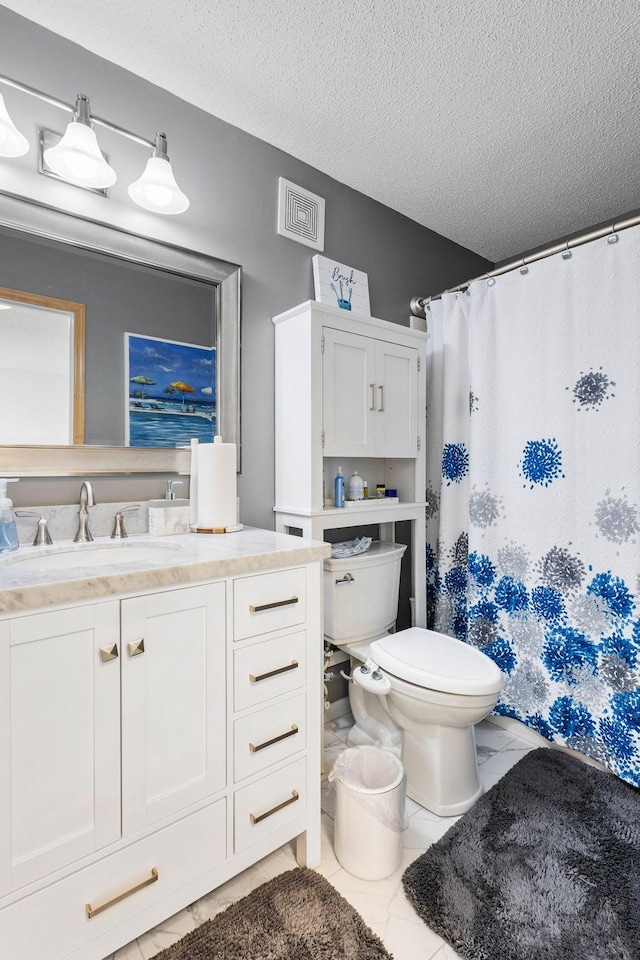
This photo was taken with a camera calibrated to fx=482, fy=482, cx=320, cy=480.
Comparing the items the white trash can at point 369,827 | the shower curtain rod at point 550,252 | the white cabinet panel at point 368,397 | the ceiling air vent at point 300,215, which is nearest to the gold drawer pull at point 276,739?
the white trash can at point 369,827

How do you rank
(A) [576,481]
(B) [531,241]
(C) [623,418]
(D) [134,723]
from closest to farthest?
(D) [134,723]
(C) [623,418]
(A) [576,481]
(B) [531,241]

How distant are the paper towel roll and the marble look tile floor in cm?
97

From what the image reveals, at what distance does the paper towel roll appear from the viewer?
1525 mm

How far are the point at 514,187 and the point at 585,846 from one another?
8.12 feet

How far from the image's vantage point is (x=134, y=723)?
102cm

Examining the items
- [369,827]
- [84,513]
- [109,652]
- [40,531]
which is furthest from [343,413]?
[369,827]

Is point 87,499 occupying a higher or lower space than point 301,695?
higher

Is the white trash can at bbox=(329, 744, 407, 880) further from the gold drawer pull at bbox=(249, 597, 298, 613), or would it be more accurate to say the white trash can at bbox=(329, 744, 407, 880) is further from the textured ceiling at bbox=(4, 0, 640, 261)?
the textured ceiling at bbox=(4, 0, 640, 261)

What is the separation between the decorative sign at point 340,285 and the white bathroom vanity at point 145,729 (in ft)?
3.90

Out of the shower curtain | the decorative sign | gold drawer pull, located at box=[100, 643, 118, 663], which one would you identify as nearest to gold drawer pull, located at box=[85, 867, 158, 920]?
gold drawer pull, located at box=[100, 643, 118, 663]

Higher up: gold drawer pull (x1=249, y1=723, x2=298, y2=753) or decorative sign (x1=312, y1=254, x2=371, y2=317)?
decorative sign (x1=312, y1=254, x2=371, y2=317)

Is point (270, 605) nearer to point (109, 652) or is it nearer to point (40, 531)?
point (109, 652)

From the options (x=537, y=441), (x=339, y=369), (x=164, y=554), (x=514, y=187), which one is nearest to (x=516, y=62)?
(x=514, y=187)

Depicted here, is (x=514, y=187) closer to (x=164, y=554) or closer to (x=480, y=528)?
(x=480, y=528)
